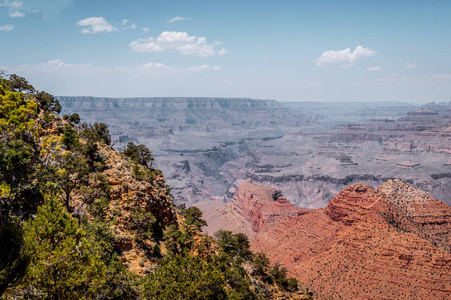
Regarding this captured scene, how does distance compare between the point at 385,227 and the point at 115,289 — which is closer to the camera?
the point at 115,289

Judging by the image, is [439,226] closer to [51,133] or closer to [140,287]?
[140,287]

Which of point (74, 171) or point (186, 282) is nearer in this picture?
point (186, 282)

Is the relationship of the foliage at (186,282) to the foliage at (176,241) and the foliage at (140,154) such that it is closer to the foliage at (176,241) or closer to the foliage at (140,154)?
the foliage at (176,241)

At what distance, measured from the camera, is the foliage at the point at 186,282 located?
18.7 meters

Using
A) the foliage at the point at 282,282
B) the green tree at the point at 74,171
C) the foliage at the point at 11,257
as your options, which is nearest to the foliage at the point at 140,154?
the green tree at the point at 74,171

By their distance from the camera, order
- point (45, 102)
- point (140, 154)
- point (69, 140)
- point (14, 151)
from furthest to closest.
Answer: point (140, 154) < point (45, 102) < point (69, 140) < point (14, 151)

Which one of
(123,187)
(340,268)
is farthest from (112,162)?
(340,268)

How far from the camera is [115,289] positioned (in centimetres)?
1902

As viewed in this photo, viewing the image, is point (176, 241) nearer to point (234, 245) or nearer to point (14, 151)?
point (234, 245)

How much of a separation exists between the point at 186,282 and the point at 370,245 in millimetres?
49590

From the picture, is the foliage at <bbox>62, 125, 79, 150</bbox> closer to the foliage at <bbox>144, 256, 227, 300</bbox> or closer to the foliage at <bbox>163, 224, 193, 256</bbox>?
the foliage at <bbox>163, 224, 193, 256</bbox>

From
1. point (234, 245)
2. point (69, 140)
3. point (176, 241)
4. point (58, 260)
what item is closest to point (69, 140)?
point (69, 140)

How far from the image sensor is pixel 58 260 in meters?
13.7

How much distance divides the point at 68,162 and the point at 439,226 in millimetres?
74043
